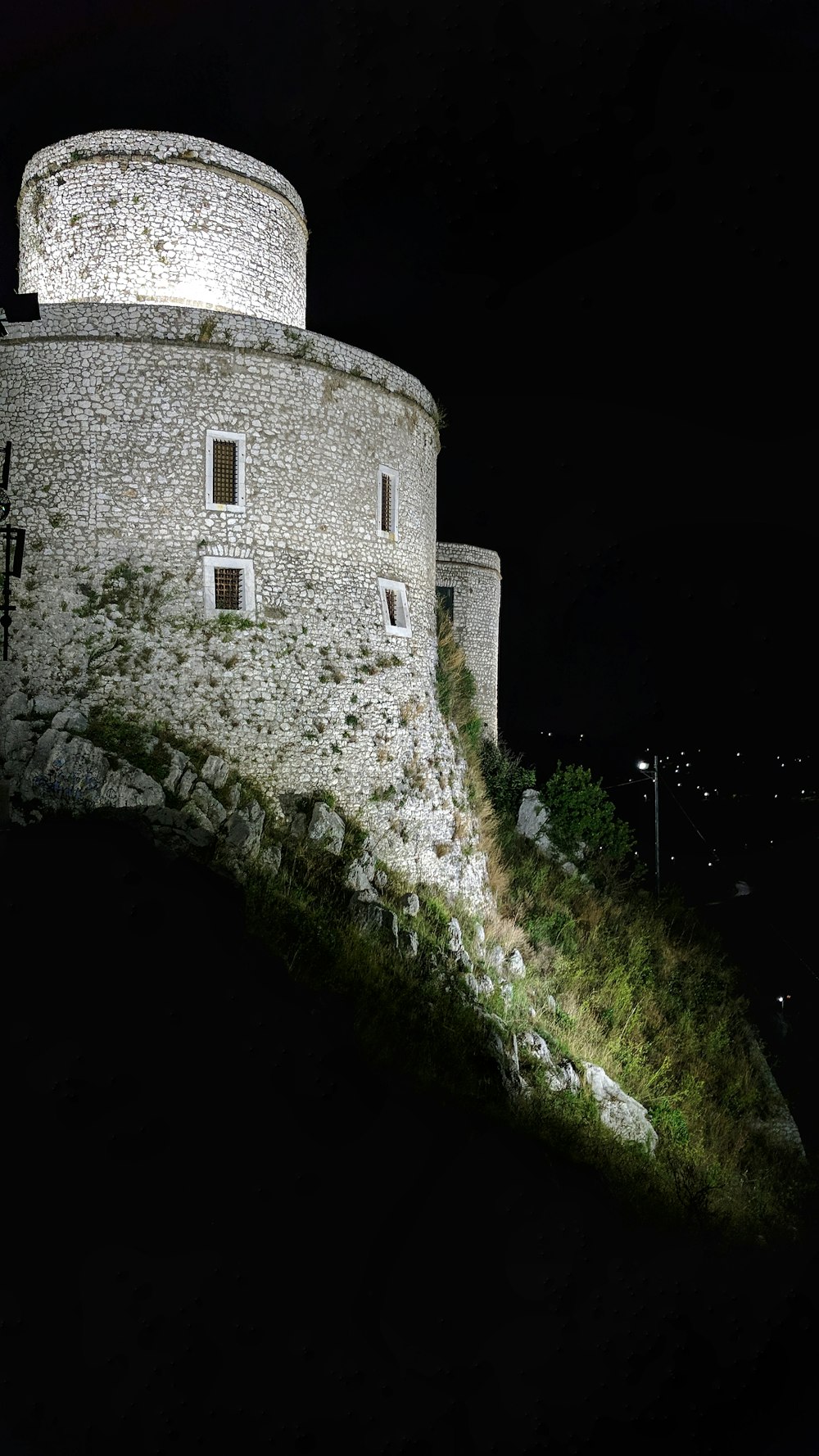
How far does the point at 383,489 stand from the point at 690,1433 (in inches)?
482

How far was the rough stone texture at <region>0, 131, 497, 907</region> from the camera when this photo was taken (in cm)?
1214

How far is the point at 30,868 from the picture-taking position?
9.23m

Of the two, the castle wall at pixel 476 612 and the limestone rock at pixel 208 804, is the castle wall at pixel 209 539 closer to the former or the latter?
the limestone rock at pixel 208 804

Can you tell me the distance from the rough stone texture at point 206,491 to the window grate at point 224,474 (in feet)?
0.48

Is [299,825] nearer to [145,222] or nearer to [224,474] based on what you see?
[224,474]

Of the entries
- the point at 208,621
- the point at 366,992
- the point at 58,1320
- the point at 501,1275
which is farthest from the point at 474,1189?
the point at 208,621

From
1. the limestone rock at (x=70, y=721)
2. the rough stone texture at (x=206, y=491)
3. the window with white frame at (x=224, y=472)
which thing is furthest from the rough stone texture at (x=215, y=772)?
the window with white frame at (x=224, y=472)

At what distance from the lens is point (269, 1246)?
7.25 metres

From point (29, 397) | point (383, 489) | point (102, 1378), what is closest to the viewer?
point (102, 1378)

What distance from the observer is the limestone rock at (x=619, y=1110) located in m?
12.2

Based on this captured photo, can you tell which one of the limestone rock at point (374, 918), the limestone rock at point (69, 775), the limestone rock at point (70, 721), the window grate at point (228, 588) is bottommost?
the limestone rock at point (374, 918)

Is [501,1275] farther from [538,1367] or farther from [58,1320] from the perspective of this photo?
[58,1320]

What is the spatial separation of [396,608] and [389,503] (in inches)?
64.5

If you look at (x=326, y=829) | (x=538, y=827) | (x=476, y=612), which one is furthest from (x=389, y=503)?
(x=476, y=612)
